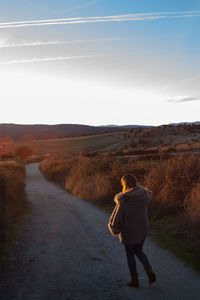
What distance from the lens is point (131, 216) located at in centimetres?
553

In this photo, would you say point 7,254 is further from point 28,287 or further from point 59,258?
point 28,287

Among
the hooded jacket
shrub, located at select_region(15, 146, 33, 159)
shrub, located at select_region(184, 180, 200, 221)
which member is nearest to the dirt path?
the hooded jacket

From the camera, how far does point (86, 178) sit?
69.7 feet

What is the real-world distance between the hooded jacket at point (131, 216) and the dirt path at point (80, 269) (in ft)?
3.17

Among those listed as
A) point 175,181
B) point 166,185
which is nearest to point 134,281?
point 166,185

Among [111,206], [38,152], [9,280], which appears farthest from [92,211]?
[38,152]

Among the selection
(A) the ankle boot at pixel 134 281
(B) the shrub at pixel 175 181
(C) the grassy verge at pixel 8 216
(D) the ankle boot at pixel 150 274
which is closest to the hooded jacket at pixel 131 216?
(D) the ankle boot at pixel 150 274

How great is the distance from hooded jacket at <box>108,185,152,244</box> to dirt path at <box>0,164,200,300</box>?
38.1 inches

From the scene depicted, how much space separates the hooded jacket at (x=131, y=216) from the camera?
5477 mm

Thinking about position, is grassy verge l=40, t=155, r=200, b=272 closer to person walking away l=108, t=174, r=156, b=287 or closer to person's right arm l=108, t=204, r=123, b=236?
person walking away l=108, t=174, r=156, b=287

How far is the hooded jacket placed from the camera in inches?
216

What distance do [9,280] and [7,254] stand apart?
1.74 metres

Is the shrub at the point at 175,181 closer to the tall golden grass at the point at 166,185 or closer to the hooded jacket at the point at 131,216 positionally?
the tall golden grass at the point at 166,185

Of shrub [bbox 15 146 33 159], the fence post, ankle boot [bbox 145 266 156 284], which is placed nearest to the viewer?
ankle boot [bbox 145 266 156 284]
